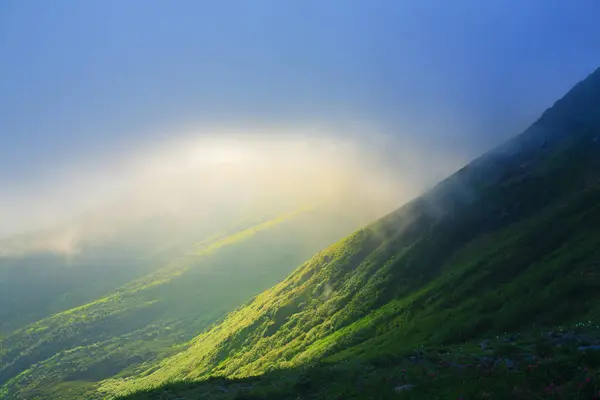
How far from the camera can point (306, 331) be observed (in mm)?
143000

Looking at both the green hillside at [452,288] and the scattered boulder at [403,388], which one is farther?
the green hillside at [452,288]

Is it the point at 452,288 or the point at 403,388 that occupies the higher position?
the point at 403,388

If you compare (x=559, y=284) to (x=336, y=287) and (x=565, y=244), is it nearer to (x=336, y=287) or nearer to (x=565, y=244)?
(x=565, y=244)

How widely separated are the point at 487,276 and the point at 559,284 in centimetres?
2251

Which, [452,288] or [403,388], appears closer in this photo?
[403,388]

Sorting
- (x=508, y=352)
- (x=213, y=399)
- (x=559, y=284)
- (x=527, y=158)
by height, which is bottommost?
(x=559, y=284)

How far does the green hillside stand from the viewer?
40438 mm

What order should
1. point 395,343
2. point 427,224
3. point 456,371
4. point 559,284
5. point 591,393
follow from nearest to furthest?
point 591,393 < point 456,371 < point 559,284 < point 395,343 < point 427,224

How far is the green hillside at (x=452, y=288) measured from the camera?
40438 mm

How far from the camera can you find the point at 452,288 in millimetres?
98438

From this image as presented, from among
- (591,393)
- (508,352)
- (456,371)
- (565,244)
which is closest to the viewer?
(591,393)

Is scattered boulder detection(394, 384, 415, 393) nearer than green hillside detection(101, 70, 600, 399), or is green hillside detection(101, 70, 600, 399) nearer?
scattered boulder detection(394, 384, 415, 393)

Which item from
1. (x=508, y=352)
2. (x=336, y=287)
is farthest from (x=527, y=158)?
(x=508, y=352)

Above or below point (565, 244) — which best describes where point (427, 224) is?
above
